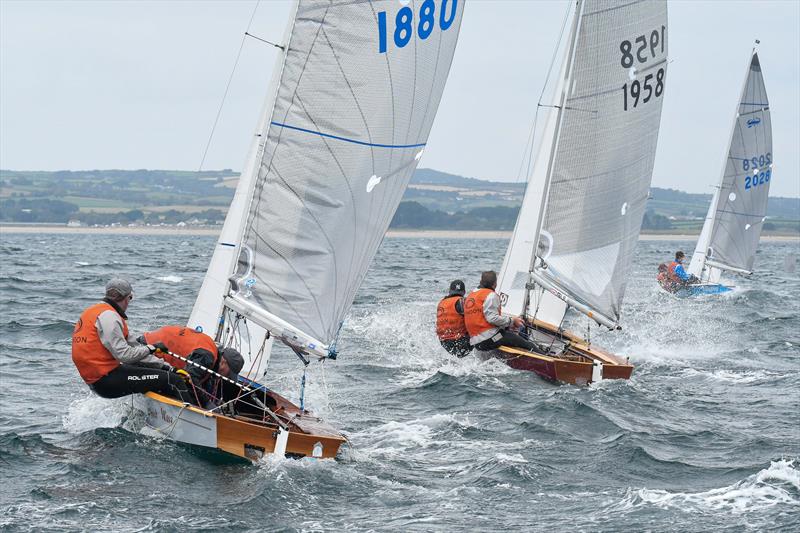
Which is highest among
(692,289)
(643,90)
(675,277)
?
(643,90)

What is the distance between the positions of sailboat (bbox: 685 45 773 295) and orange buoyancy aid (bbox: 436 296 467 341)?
47.3 feet

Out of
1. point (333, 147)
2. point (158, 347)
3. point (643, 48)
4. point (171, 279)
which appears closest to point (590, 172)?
point (643, 48)

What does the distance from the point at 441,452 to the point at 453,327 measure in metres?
3.92

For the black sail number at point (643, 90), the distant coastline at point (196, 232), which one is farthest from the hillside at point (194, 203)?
the black sail number at point (643, 90)

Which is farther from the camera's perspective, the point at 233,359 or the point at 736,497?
the point at 233,359

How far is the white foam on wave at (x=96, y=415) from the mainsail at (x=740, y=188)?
64.9 ft

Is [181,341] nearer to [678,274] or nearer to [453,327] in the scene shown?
[453,327]

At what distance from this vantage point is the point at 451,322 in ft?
43.5

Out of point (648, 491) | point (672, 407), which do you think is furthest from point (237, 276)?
point (672, 407)

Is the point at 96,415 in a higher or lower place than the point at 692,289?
lower

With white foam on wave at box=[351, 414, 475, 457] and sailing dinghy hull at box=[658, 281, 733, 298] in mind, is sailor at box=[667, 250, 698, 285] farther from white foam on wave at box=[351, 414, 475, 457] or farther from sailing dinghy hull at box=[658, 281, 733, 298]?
white foam on wave at box=[351, 414, 475, 457]

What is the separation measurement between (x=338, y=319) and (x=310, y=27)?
2.49 metres

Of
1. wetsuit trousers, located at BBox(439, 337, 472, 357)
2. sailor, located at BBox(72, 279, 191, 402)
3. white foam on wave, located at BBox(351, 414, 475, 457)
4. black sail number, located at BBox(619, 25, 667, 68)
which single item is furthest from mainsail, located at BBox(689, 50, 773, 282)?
sailor, located at BBox(72, 279, 191, 402)

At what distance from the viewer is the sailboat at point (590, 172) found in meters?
14.3
